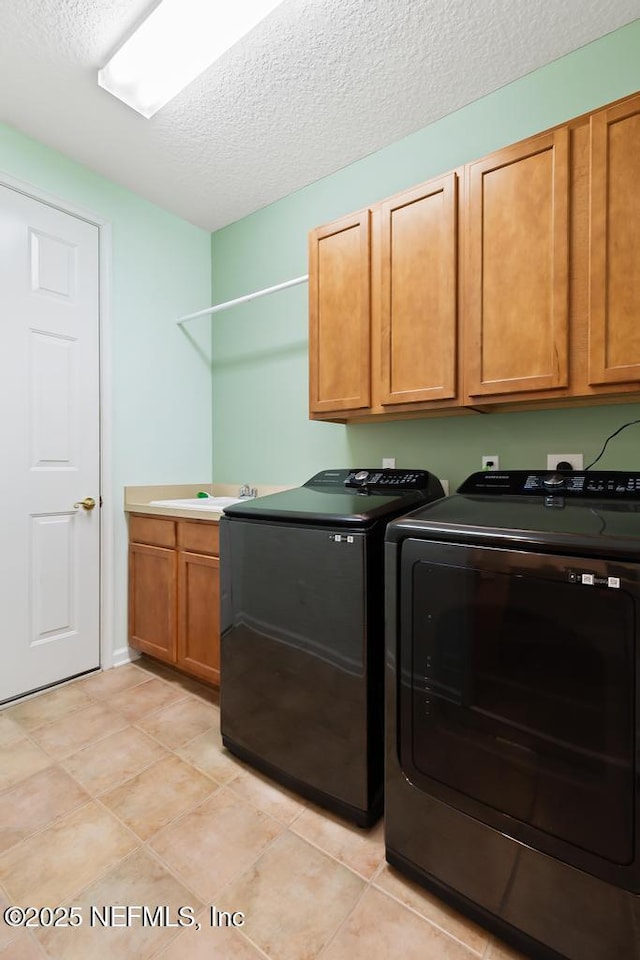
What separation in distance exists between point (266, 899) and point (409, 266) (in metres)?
2.12

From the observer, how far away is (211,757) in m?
1.79

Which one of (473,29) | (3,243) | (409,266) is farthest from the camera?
(3,243)

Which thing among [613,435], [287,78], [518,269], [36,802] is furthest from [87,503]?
[613,435]

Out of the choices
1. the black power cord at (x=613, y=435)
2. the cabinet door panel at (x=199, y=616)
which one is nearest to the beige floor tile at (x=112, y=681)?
the cabinet door panel at (x=199, y=616)

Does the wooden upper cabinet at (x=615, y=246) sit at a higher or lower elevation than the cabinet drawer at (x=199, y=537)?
higher

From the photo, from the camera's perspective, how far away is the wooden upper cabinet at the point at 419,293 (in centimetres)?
169

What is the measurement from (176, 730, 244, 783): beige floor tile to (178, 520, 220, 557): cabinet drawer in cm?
79

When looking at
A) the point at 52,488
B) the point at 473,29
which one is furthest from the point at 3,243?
the point at 473,29

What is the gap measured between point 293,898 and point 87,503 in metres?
2.00

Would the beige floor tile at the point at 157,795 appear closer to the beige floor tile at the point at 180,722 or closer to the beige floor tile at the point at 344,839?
the beige floor tile at the point at 180,722

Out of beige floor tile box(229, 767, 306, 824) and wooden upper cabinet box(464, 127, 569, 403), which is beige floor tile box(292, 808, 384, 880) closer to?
beige floor tile box(229, 767, 306, 824)

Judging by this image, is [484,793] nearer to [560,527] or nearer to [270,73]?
[560,527]

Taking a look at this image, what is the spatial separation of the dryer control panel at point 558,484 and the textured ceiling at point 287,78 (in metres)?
1.61

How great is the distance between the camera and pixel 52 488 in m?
2.33
